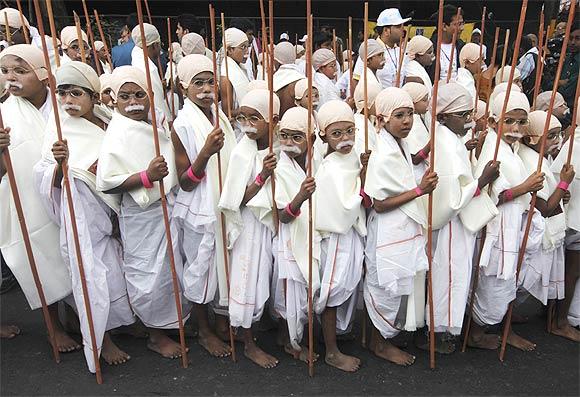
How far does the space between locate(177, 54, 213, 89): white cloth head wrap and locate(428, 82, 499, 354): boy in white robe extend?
136cm

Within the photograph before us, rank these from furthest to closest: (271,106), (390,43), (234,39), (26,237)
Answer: (390,43), (234,39), (26,237), (271,106)

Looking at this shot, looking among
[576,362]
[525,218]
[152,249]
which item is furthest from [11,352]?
[576,362]

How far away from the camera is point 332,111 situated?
9.70 ft

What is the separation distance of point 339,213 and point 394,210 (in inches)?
12.0

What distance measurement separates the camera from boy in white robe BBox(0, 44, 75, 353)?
3.18 metres

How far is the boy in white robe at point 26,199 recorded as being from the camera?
3.18 metres

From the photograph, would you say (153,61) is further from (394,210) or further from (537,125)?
(537,125)

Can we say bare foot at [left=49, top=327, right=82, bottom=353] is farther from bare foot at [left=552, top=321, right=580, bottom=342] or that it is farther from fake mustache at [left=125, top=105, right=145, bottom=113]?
bare foot at [left=552, top=321, right=580, bottom=342]

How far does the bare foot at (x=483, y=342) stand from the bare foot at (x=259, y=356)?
1235 mm

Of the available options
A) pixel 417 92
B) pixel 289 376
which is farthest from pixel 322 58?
pixel 289 376

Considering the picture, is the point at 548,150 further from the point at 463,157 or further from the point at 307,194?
the point at 307,194

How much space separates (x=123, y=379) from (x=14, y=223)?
1.12 metres

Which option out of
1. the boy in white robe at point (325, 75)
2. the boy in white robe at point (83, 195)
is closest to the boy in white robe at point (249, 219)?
the boy in white robe at point (83, 195)

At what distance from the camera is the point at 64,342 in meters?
3.38
